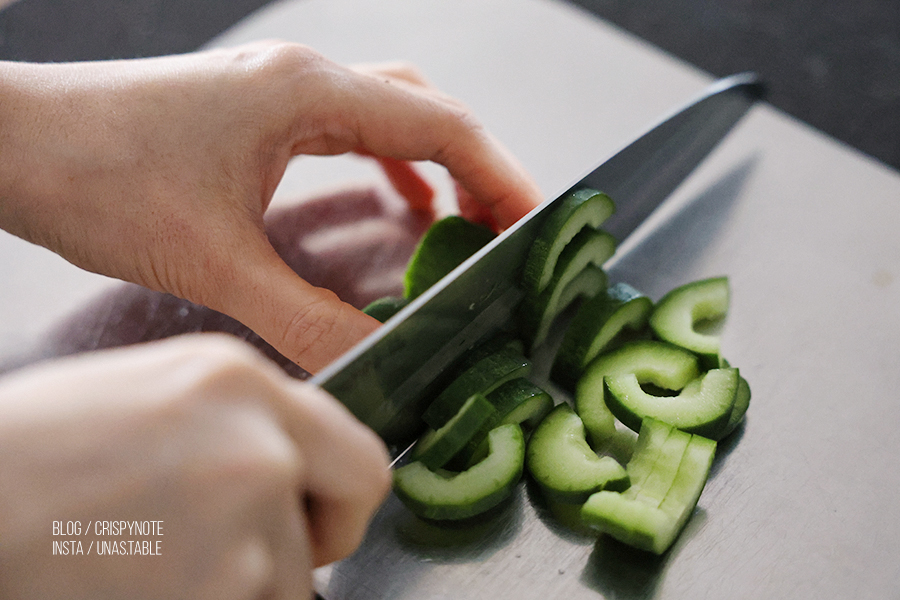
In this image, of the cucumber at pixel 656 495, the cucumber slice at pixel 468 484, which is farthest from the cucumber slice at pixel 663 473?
the cucumber slice at pixel 468 484

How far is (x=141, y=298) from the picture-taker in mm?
2014

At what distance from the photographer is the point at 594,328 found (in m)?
1.67

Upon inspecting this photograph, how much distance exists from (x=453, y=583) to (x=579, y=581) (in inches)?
9.7

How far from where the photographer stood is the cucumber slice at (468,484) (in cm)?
136

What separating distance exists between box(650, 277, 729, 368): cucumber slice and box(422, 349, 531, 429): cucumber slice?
1.33 feet

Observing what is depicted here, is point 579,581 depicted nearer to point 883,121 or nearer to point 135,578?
point 135,578

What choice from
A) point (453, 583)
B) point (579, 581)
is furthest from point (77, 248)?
point (579, 581)

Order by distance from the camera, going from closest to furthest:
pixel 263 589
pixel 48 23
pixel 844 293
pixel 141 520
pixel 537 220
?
pixel 141 520 < pixel 263 589 < pixel 537 220 < pixel 844 293 < pixel 48 23

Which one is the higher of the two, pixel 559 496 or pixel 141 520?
pixel 141 520

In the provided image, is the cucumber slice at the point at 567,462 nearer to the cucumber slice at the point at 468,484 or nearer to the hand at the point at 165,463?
the cucumber slice at the point at 468,484

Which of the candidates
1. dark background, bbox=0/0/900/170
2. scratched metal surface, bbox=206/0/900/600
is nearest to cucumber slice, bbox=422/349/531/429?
scratched metal surface, bbox=206/0/900/600

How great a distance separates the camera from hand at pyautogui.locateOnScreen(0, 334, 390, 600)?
0.85 metres

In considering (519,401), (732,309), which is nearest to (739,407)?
(732,309)

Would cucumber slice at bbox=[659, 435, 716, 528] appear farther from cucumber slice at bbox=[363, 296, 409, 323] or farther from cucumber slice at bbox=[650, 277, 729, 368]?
cucumber slice at bbox=[363, 296, 409, 323]
